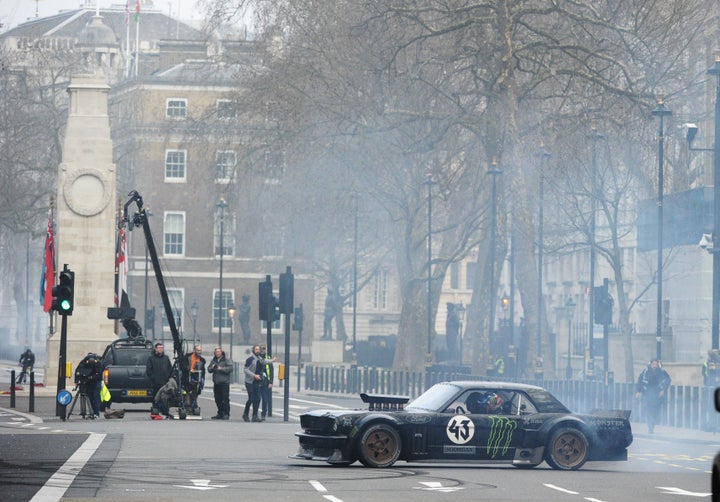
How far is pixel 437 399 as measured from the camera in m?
24.5

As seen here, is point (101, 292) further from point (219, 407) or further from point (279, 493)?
point (279, 493)

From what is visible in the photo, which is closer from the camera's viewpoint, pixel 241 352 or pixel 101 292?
pixel 101 292

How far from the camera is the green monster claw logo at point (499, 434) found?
951 inches

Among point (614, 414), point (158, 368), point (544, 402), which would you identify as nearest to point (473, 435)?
point (544, 402)

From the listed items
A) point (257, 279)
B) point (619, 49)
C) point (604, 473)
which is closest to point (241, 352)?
point (257, 279)

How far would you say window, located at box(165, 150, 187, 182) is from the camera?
106250 millimetres

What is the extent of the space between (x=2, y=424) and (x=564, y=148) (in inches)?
907

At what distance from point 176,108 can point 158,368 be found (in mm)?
68316

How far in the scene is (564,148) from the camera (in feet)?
174

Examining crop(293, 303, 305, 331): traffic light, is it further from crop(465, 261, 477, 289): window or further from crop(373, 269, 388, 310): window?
crop(465, 261, 477, 289): window

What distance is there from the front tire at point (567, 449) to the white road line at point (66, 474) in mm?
6196

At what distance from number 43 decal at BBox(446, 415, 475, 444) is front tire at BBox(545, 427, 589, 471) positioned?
113cm

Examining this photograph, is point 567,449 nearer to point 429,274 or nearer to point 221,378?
point 221,378

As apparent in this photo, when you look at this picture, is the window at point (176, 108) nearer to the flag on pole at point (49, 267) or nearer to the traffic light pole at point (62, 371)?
the flag on pole at point (49, 267)
